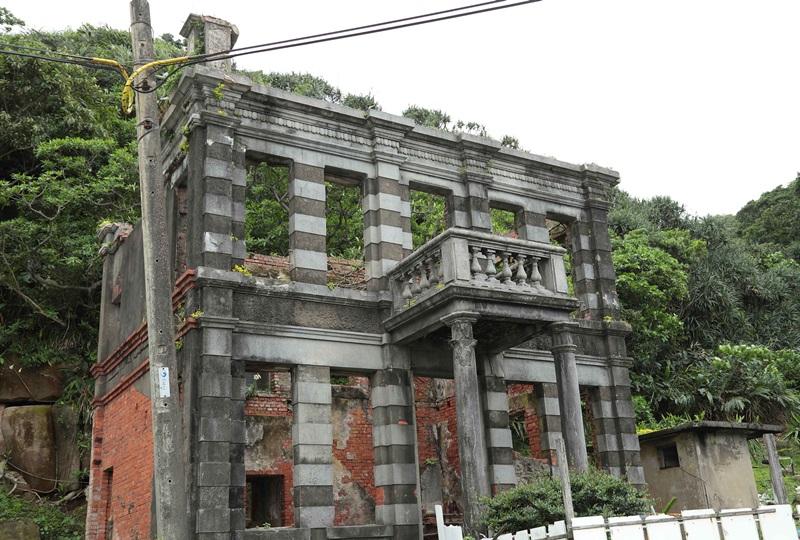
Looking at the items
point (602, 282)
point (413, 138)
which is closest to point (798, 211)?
point (602, 282)

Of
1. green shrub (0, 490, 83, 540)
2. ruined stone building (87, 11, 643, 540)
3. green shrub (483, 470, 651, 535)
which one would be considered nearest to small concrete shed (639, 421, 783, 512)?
ruined stone building (87, 11, 643, 540)

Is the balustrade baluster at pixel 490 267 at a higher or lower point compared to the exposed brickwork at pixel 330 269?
lower

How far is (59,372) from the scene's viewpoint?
23.8m

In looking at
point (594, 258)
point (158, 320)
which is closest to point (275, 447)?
point (594, 258)

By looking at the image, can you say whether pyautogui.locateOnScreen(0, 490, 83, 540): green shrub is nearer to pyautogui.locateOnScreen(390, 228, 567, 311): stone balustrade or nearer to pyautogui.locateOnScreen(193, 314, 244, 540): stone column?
pyautogui.locateOnScreen(193, 314, 244, 540): stone column

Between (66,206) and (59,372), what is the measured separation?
4926 mm

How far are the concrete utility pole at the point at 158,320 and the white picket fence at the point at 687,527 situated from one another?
13.4 feet

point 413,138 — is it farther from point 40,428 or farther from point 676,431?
point 40,428

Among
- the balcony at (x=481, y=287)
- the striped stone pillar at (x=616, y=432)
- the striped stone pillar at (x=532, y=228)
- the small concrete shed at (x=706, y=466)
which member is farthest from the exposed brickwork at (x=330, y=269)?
the small concrete shed at (x=706, y=466)

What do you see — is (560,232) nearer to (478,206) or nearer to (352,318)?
(478,206)

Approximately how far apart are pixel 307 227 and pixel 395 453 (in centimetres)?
446

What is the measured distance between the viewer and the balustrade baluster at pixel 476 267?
44.9ft

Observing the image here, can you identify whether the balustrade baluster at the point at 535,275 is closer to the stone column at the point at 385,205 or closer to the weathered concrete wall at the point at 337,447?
the stone column at the point at 385,205

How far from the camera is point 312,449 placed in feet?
45.0
